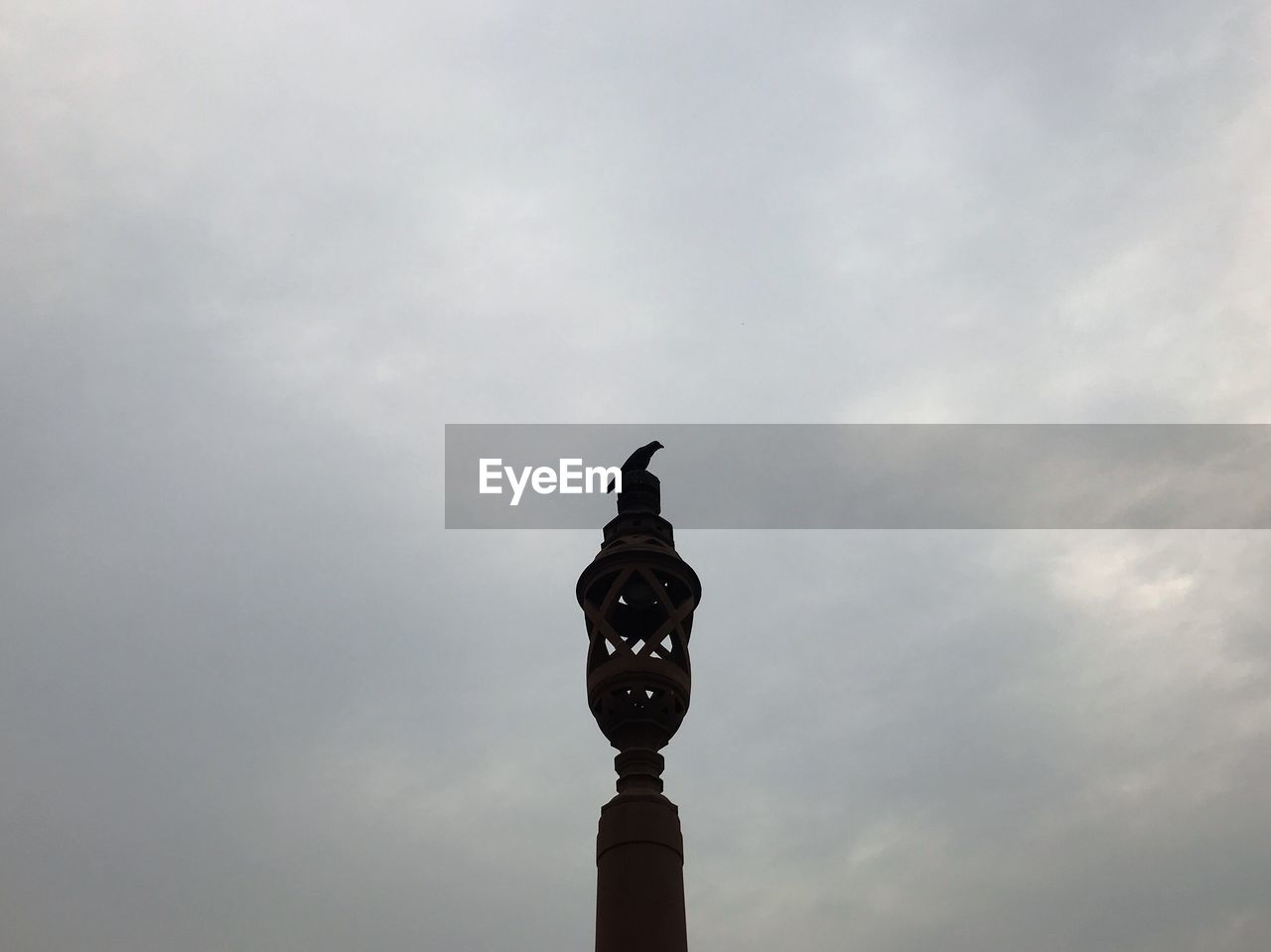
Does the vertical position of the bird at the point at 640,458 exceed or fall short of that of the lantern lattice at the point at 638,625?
it exceeds it

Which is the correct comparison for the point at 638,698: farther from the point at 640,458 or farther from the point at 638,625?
the point at 640,458

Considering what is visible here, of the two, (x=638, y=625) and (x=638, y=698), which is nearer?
(x=638, y=698)

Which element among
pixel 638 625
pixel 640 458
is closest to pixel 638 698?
pixel 638 625

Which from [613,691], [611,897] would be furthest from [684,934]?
[613,691]

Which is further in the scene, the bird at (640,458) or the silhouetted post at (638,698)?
the bird at (640,458)

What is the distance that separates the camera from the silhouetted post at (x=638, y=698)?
15948 mm

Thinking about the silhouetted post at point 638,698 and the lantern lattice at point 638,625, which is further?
the lantern lattice at point 638,625

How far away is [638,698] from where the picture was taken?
1767 centimetres

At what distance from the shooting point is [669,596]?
19062 mm

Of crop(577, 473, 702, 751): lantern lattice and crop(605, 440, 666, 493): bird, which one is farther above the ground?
crop(605, 440, 666, 493): bird

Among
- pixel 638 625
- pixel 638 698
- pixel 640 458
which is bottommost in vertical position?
pixel 638 698

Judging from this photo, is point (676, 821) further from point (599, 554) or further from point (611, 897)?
point (599, 554)

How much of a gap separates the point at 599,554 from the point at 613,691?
8.13 feet

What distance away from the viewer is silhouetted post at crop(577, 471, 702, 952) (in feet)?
52.3
